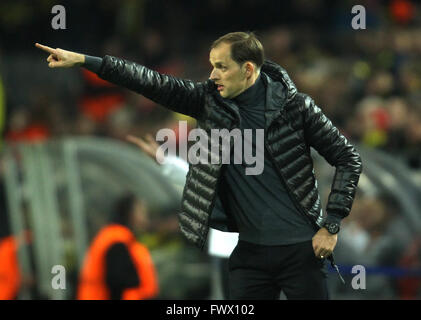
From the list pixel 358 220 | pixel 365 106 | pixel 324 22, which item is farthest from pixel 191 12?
pixel 358 220

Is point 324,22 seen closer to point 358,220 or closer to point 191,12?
point 191,12

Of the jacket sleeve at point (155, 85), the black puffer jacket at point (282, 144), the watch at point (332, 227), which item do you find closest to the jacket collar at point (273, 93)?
the black puffer jacket at point (282, 144)

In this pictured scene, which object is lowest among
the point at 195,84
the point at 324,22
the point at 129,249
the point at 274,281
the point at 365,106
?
the point at 274,281

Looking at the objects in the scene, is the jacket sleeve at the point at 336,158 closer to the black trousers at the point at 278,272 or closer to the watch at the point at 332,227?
the watch at the point at 332,227

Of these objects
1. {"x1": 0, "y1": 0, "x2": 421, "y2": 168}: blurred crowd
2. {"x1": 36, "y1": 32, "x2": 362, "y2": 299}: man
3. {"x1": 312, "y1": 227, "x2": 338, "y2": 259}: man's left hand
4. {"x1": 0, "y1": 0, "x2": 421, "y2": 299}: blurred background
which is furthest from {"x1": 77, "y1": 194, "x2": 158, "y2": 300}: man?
{"x1": 312, "y1": 227, "x2": 338, "y2": 259}: man's left hand

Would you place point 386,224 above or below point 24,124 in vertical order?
below

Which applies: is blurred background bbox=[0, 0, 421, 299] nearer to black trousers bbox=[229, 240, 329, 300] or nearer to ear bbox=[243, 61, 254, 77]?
black trousers bbox=[229, 240, 329, 300]

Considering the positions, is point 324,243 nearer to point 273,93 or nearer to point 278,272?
point 278,272

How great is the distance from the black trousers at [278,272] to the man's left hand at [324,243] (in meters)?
0.06

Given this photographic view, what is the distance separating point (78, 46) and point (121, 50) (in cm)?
57

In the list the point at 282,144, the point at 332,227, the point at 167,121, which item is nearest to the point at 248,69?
the point at 282,144

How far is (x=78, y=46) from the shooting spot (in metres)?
12.0

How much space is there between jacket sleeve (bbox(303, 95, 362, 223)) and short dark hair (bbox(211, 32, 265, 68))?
0.96ft

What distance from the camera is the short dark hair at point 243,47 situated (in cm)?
406
